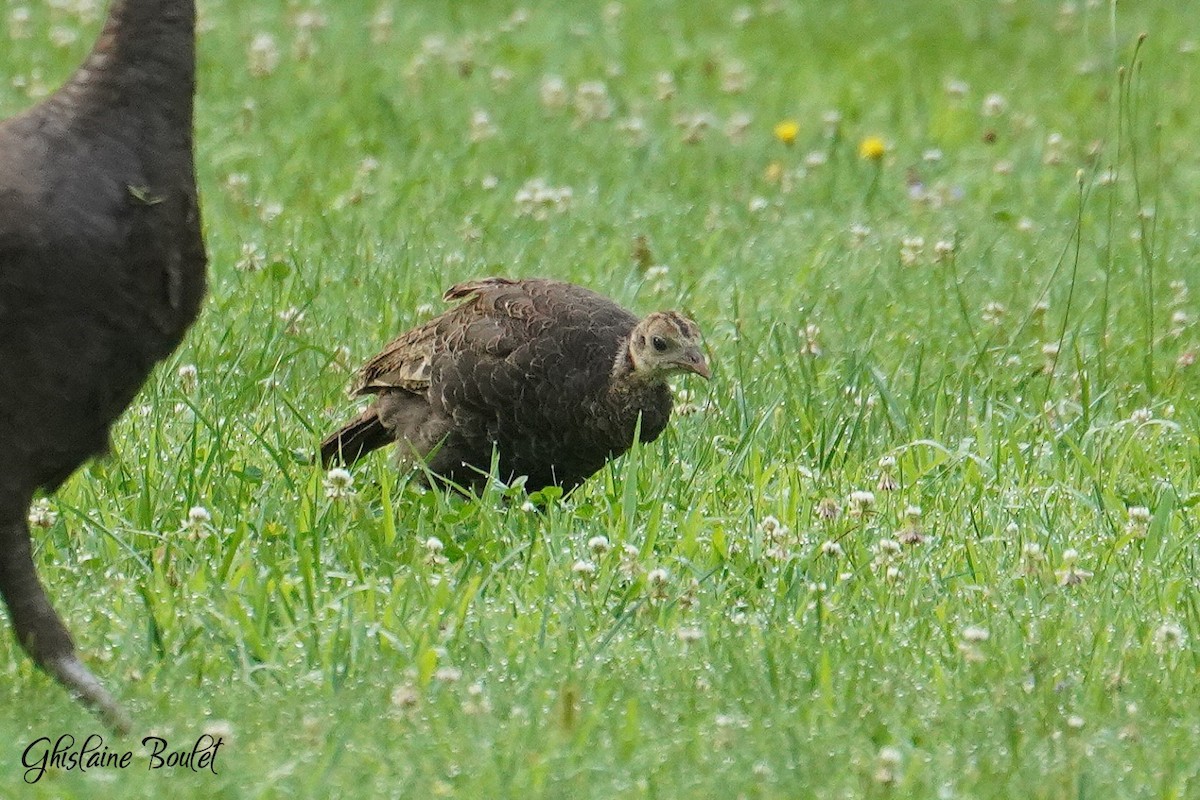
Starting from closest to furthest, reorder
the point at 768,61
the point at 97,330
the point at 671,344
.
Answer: the point at 97,330 → the point at 671,344 → the point at 768,61

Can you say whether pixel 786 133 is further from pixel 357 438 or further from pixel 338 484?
pixel 338 484

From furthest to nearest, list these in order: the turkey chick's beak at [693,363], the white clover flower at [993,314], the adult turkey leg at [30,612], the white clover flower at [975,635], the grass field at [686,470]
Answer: the white clover flower at [993,314] < the turkey chick's beak at [693,363] < the white clover flower at [975,635] < the adult turkey leg at [30,612] < the grass field at [686,470]

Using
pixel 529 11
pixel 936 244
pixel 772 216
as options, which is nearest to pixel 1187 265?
pixel 936 244

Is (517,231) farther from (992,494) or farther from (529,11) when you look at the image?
(529,11)

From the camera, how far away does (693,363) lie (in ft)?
17.8

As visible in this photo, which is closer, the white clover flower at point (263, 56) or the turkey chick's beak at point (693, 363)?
the turkey chick's beak at point (693, 363)

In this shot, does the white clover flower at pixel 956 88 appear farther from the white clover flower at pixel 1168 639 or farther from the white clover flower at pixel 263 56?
the white clover flower at pixel 1168 639

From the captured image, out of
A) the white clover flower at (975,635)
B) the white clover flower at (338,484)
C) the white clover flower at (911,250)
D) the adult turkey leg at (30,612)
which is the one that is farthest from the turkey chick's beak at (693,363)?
the white clover flower at (911,250)

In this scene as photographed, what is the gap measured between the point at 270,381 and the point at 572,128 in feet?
12.3

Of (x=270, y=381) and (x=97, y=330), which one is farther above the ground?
(x=97, y=330)

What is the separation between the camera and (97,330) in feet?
12.5

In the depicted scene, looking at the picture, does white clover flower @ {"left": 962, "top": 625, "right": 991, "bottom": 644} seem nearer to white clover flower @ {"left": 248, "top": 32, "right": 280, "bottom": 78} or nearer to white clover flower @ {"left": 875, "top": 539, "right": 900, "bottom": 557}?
white clover flower @ {"left": 875, "top": 539, "right": 900, "bottom": 557}

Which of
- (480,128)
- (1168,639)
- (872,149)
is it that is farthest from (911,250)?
(1168,639)

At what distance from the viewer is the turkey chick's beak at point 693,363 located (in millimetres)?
5414
